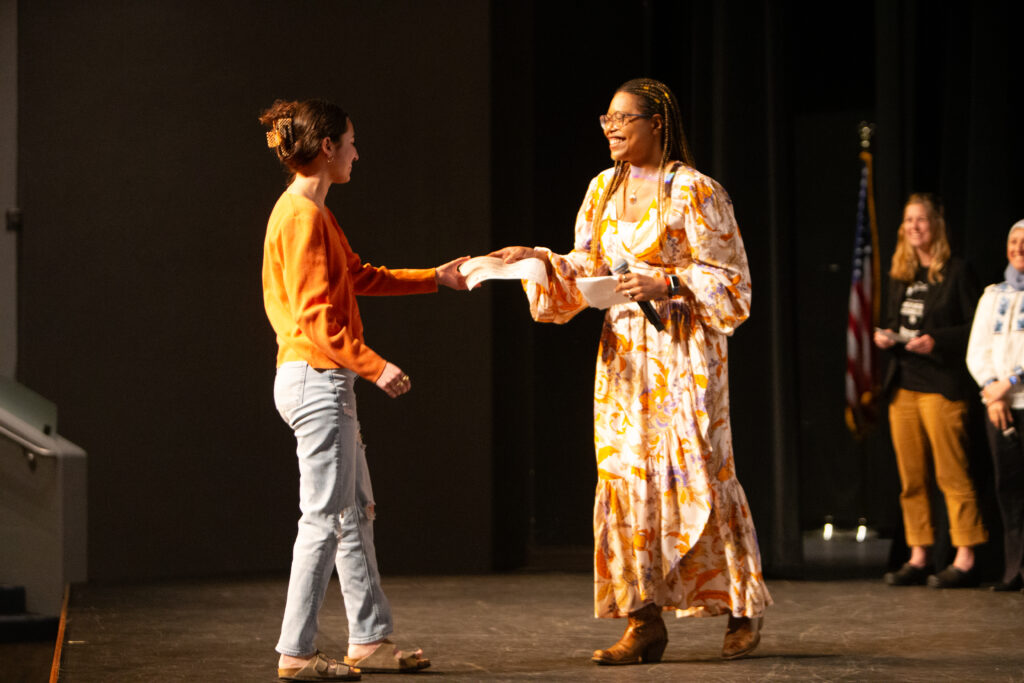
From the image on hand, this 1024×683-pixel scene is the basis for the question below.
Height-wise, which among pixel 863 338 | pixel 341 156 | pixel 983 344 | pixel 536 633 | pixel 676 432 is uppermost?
pixel 341 156

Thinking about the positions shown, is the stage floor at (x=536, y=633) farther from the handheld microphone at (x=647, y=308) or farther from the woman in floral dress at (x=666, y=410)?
the handheld microphone at (x=647, y=308)

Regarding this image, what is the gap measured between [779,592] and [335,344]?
2516 millimetres

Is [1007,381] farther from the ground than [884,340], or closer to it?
closer to it

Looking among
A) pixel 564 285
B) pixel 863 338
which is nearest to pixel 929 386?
pixel 863 338

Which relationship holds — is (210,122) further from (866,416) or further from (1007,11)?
(866,416)

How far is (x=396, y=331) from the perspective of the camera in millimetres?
5461

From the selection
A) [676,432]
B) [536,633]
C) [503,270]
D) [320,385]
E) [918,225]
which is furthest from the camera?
[918,225]

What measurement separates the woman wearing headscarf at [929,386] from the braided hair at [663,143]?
1.91m

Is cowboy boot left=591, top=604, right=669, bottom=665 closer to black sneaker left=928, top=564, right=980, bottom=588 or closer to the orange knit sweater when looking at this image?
the orange knit sweater

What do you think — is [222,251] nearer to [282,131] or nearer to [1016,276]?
[282,131]

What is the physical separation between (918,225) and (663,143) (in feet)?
6.45

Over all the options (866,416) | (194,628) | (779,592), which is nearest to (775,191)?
(779,592)

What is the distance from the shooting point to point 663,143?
3426 millimetres

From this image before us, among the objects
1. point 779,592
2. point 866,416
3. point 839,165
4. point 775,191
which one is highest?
point 839,165
